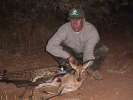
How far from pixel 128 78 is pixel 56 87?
135 centimetres

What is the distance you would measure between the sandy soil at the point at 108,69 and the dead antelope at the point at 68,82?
89 mm

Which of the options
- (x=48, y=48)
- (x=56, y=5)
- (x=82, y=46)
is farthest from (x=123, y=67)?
(x=56, y=5)

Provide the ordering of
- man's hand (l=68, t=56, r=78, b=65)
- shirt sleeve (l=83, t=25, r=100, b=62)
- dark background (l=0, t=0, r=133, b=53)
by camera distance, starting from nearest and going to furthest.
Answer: man's hand (l=68, t=56, r=78, b=65) < shirt sleeve (l=83, t=25, r=100, b=62) < dark background (l=0, t=0, r=133, b=53)

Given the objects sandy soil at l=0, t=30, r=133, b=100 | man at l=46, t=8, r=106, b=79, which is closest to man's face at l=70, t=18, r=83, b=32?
man at l=46, t=8, r=106, b=79

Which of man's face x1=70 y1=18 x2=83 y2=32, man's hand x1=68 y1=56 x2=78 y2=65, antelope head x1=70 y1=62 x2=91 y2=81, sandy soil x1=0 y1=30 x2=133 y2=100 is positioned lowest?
sandy soil x1=0 y1=30 x2=133 y2=100

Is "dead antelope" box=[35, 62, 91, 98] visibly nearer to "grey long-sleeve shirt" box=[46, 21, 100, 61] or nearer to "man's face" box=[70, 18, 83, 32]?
"grey long-sleeve shirt" box=[46, 21, 100, 61]

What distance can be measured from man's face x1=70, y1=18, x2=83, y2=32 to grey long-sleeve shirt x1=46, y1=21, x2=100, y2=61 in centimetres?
14

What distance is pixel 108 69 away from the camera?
8.08 meters

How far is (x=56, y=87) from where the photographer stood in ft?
23.0

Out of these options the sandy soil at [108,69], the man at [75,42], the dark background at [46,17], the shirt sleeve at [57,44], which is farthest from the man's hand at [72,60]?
the dark background at [46,17]

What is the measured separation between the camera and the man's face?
7.08 m

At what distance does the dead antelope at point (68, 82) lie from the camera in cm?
700

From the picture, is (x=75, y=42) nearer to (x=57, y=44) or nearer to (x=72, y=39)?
Answer: (x=72, y=39)

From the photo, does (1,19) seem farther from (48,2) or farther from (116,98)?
(116,98)
